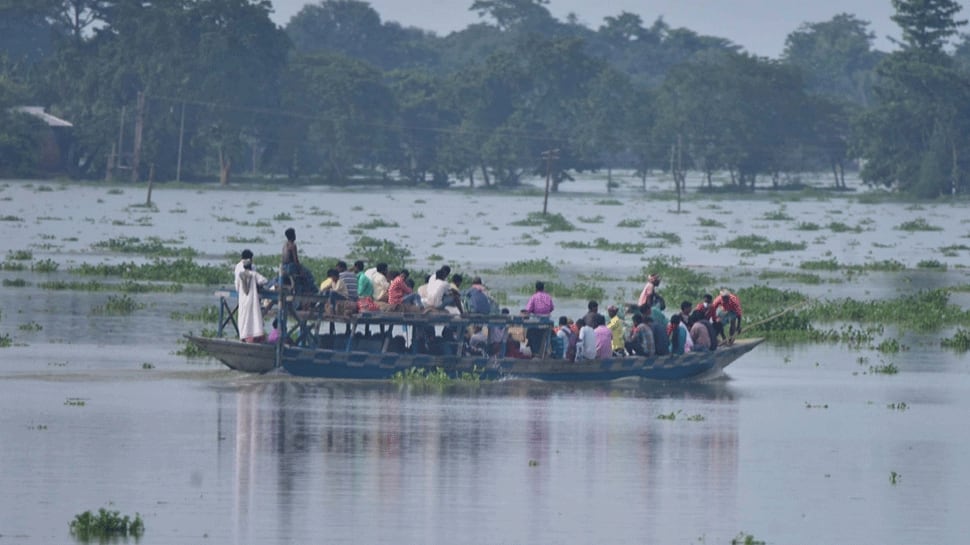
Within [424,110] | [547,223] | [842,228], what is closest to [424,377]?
[547,223]

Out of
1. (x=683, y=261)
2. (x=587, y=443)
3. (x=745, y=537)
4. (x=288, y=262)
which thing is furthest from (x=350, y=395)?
(x=683, y=261)

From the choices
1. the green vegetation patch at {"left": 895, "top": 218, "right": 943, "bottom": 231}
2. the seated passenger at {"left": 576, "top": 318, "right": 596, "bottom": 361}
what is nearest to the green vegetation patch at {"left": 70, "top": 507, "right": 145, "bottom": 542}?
the seated passenger at {"left": 576, "top": 318, "right": 596, "bottom": 361}

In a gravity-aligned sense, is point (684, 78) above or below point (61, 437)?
above

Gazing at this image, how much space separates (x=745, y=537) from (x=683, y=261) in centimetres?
4681

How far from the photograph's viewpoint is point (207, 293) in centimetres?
4850

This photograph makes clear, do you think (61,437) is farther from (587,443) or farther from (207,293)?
(207,293)

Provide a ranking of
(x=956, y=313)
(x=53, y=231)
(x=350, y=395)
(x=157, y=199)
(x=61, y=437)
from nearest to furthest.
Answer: (x=61, y=437), (x=350, y=395), (x=956, y=313), (x=53, y=231), (x=157, y=199)

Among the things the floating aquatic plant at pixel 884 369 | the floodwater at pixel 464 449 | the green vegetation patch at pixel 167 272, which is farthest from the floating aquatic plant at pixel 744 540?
the green vegetation patch at pixel 167 272

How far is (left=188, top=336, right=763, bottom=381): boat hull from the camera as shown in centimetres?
3138

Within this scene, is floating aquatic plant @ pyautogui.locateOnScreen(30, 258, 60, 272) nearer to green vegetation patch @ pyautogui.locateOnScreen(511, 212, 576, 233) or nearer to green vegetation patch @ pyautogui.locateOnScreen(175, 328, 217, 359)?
green vegetation patch @ pyautogui.locateOnScreen(175, 328, 217, 359)

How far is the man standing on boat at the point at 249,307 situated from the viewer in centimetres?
3136

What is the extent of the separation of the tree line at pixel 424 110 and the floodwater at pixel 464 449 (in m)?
81.9

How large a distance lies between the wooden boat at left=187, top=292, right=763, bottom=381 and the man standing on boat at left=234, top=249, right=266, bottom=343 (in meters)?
0.29

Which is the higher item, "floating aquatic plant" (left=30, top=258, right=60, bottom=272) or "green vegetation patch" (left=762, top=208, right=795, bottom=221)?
"green vegetation patch" (left=762, top=208, right=795, bottom=221)
